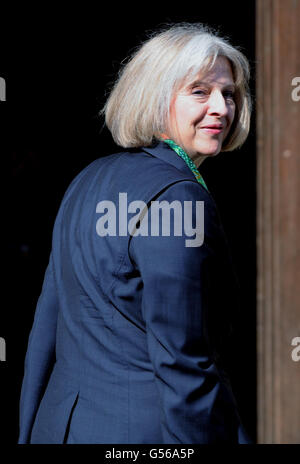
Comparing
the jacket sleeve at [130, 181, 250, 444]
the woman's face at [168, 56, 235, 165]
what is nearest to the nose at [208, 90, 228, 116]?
the woman's face at [168, 56, 235, 165]

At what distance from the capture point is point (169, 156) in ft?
4.10

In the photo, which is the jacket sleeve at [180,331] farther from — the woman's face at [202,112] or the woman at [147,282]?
the woman's face at [202,112]

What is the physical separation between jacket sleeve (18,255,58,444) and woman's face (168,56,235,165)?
37 cm

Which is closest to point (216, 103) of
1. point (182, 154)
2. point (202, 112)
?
point (202, 112)

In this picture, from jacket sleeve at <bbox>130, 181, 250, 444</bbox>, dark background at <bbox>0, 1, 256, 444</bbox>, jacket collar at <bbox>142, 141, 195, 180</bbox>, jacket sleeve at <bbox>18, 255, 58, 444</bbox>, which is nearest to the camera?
jacket sleeve at <bbox>130, 181, 250, 444</bbox>

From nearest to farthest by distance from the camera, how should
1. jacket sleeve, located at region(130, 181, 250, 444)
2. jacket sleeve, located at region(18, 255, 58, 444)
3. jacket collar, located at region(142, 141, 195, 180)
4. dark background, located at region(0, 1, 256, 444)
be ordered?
1. jacket sleeve, located at region(130, 181, 250, 444)
2. jacket collar, located at region(142, 141, 195, 180)
3. jacket sleeve, located at region(18, 255, 58, 444)
4. dark background, located at region(0, 1, 256, 444)

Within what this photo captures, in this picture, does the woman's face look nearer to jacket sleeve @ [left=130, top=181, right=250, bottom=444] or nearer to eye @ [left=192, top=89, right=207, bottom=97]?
eye @ [left=192, top=89, right=207, bottom=97]

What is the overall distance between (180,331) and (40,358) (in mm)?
373

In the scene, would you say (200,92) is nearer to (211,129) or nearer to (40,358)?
(211,129)

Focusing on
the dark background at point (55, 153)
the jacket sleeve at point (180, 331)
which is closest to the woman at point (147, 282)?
the jacket sleeve at point (180, 331)

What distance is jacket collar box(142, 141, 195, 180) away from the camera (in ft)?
4.07

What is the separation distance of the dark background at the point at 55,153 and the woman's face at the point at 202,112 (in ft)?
6.05

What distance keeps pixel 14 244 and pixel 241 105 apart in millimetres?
2141

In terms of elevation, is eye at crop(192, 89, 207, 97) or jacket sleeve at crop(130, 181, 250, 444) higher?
eye at crop(192, 89, 207, 97)
